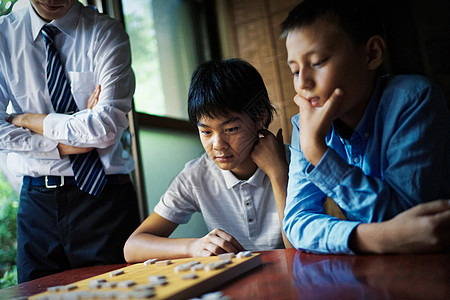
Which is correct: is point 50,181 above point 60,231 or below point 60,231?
above

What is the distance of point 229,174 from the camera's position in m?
1.10

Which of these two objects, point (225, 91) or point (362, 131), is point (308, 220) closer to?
point (362, 131)

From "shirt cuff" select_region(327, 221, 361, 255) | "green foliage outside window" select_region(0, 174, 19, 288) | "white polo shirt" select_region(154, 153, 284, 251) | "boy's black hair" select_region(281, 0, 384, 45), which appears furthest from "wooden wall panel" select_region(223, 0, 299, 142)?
"green foliage outside window" select_region(0, 174, 19, 288)

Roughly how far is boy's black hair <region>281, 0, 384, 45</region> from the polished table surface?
351 mm

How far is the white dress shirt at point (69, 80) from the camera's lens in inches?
43.3

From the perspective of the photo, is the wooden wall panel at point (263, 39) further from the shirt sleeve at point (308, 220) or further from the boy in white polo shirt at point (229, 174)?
the shirt sleeve at point (308, 220)

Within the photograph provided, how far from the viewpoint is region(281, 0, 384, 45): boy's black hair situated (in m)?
0.67

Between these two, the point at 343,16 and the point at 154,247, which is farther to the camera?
the point at 154,247

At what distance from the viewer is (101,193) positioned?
3.78 feet

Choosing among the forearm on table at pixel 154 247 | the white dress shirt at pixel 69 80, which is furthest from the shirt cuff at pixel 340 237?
the white dress shirt at pixel 69 80

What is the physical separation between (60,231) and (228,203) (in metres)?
0.46

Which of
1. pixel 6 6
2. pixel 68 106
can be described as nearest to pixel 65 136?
pixel 68 106

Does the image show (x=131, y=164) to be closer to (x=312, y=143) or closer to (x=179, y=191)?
(x=179, y=191)

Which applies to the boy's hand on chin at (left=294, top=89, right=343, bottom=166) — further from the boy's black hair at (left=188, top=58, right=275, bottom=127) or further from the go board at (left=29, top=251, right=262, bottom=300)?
the boy's black hair at (left=188, top=58, right=275, bottom=127)
